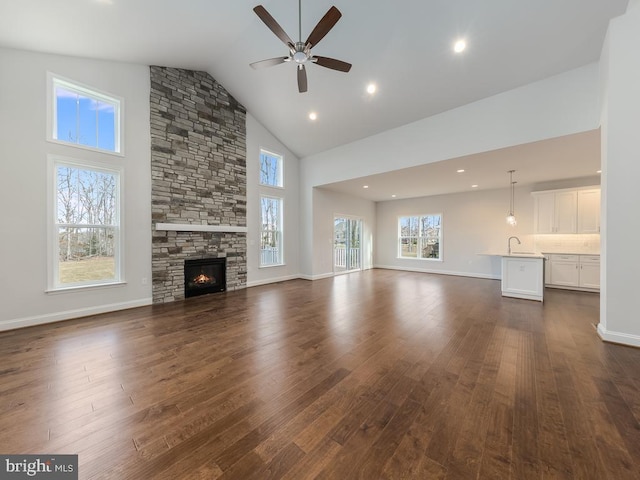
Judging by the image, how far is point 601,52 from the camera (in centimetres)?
338

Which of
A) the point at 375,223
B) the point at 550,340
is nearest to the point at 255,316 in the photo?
the point at 550,340

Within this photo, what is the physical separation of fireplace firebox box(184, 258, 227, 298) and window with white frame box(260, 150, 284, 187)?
2.50m

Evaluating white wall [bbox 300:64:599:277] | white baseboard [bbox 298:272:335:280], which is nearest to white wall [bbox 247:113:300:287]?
white baseboard [bbox 298:272:335:280]

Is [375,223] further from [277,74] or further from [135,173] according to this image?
[135,173]

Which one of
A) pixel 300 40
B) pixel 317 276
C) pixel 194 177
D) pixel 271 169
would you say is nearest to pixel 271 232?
pixel 271 169

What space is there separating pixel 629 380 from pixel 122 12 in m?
7.06

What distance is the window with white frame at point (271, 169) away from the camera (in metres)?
6.94

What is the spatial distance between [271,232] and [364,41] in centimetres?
480

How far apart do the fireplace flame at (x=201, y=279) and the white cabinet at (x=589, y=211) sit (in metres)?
8.94

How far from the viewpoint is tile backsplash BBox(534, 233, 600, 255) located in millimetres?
6172

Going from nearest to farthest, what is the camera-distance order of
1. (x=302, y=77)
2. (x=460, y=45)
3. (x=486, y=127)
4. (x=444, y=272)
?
(x=302, y=77)
(x=460, y=45)
(x=486, y=127)
(x=444, y=272)

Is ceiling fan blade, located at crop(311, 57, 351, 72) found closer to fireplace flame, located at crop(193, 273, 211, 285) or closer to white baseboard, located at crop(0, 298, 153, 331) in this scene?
fireplace flame, located at crop(193, 273, 211, 285)

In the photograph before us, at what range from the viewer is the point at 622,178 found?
9.65ft

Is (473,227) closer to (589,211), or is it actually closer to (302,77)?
(589,211)
